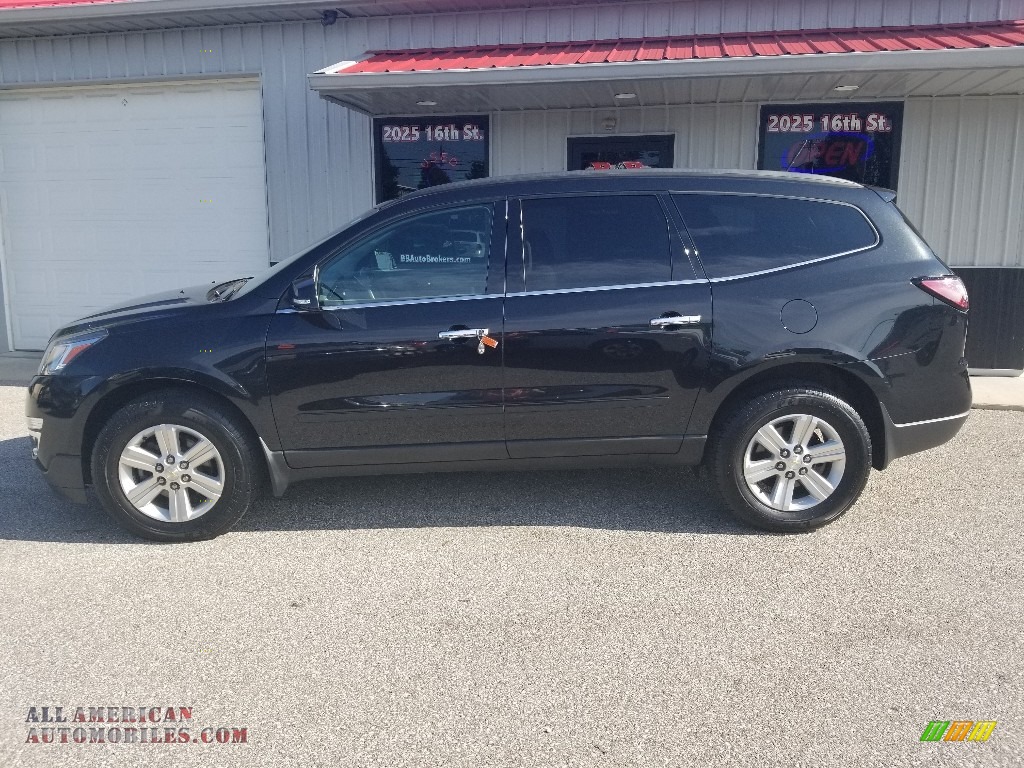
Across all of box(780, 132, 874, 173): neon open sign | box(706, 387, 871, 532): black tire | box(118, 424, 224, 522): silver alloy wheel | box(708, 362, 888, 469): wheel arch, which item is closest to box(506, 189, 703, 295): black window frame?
box(708, 362, 888, 469): wheel arch

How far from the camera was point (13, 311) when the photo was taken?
9500 millimetres

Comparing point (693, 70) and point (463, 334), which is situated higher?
point (693, 70)

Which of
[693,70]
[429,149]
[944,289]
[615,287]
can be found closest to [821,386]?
[944,289]

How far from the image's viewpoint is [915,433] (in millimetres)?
4121

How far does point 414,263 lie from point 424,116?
479cm

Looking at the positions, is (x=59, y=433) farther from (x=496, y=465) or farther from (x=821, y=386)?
(x=821, y=386)

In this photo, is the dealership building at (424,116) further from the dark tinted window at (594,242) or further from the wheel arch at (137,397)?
the wheel arch at (137,397)

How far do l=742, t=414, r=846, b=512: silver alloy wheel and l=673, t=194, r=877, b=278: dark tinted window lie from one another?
33.3 inches

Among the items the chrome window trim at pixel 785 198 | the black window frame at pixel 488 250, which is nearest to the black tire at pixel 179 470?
the black window frame at pixel 488 250

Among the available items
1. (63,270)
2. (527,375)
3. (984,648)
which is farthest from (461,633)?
(63,270)

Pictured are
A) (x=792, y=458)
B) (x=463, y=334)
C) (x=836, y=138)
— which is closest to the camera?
(x=463, y=334)

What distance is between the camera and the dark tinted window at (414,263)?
4055mm

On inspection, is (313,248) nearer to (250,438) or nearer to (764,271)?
(250,438)

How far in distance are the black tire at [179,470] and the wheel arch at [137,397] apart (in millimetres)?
27
